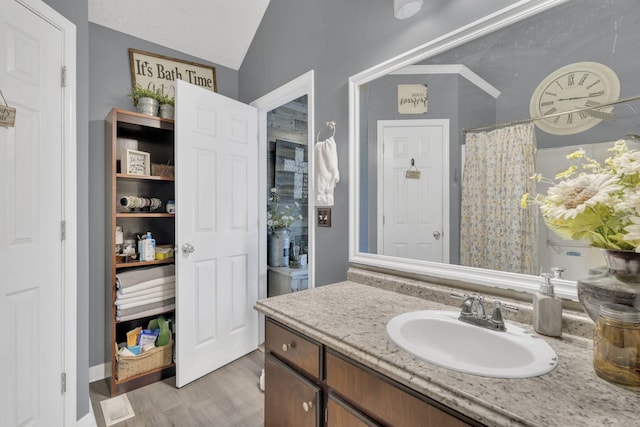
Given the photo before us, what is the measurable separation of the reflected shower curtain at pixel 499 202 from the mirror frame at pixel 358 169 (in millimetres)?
45

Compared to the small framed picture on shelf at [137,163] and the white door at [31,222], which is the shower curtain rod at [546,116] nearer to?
the white door at [31,222]

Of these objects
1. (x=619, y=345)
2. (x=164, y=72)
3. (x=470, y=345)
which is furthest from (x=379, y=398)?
(x=164, y=72)

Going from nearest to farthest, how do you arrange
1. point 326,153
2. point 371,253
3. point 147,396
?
point 371,253, point 326,153, point 147,396

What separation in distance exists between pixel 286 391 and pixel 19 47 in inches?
71.1

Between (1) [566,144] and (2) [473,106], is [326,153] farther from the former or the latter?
(1) [566,144]

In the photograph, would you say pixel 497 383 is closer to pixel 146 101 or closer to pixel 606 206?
pixel 606 206

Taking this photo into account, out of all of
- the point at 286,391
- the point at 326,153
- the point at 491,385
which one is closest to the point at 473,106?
→ the point at 326,153

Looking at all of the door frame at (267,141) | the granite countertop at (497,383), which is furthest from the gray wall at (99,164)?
the granite countertop at (497,383)

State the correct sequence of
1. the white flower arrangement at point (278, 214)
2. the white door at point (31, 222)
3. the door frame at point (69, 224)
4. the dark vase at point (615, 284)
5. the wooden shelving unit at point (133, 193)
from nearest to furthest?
the dark vase at point (615, 284) → the white door at point (31, 222) → the door frame at point (69, 224) → the wooden shelving unit at point (133, 193) → the white flower arrangement at point (278, 214)

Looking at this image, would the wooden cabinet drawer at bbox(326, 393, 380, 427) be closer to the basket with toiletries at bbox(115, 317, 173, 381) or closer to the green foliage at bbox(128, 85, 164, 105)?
the basket with toiletries at bbox(115, 317, 173, 381)

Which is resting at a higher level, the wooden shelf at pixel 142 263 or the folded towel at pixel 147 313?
the wooden shelf at pixel 142 263

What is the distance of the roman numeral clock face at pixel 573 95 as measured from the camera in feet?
2.99

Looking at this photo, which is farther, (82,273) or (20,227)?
(82,273)

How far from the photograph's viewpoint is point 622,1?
2.90ft
